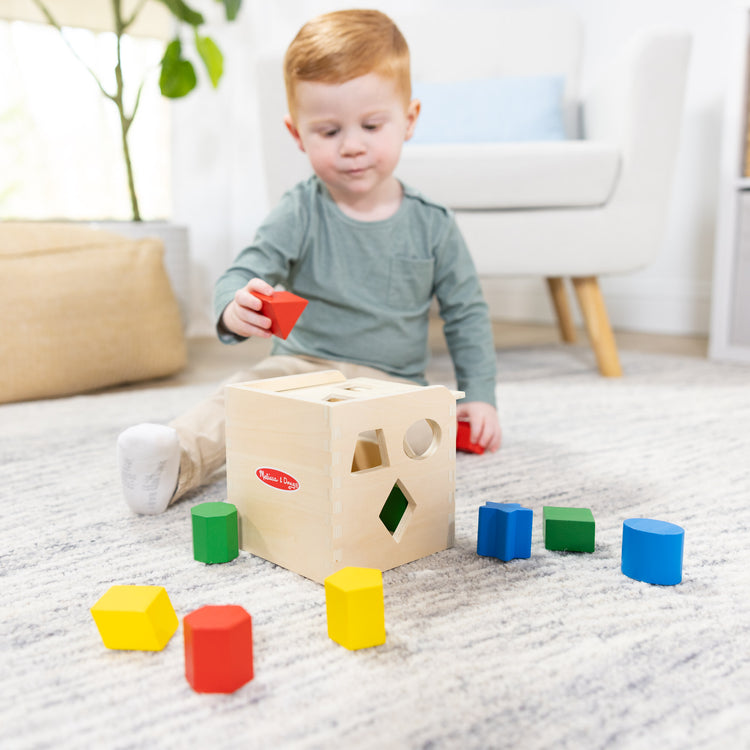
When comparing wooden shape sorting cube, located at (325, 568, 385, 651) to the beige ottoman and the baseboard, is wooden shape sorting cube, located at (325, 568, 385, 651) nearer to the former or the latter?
the beige ottoman

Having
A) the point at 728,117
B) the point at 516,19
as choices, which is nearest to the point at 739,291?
the point at 728,117

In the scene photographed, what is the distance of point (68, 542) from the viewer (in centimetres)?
68

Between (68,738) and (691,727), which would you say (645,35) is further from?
(68,738)

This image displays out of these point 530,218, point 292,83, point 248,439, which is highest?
point 292,83

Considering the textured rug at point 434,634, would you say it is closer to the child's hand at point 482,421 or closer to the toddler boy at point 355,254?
the child's hand at point 482,421

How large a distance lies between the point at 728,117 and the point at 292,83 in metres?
1.19

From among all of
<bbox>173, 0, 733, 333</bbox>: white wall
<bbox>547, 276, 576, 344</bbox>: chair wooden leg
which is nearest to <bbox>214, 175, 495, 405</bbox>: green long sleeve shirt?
<bbox>547, 276, 576, 344</bbox>: chair wooden leg

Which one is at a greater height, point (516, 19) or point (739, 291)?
point (516, 19)

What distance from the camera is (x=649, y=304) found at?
222cm

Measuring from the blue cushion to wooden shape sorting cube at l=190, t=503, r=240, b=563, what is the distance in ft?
3.93

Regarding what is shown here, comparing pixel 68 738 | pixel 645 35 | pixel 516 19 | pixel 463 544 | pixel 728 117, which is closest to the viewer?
pixel 68 738

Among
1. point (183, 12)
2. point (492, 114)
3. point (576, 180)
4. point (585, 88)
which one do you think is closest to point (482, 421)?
point (576, 180)

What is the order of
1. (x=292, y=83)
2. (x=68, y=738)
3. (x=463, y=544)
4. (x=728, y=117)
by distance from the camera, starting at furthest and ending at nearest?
1. (x=728, y=117)
2. (x=292, y=83)
3. (x=463, y=544)
4. (x=68, y=738)

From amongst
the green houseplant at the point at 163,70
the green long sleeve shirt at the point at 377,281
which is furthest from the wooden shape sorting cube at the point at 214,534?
the green houseplant at the point at 163,70
